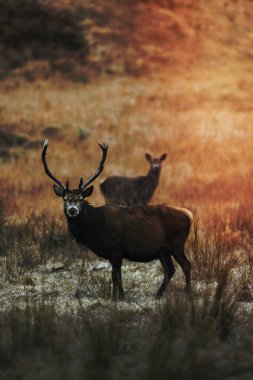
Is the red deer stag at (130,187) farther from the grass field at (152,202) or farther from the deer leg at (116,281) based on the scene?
the deer leg at (116,281)

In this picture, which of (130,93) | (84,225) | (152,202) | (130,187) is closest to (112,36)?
(130,93)

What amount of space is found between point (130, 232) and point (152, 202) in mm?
8015

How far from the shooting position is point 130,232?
9.44 m

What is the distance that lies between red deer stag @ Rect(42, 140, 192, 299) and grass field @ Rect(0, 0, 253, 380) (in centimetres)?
40

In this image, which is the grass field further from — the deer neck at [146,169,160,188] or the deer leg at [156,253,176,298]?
the deer neck at [146,169,160,188]

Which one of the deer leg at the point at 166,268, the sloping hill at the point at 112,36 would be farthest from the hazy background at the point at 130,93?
the deer leg at the point at 166,268

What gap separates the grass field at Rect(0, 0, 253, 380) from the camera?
726 cm

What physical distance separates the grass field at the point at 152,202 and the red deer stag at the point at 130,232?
0.40 meters

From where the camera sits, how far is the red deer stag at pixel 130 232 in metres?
9.36

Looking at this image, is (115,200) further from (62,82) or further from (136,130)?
(62,82)

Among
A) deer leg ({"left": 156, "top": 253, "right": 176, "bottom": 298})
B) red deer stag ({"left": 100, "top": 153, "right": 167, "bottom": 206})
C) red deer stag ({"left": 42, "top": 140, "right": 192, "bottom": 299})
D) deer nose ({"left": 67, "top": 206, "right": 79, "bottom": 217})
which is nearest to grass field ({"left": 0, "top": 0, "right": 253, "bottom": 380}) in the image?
deer leg ({"left": 156, "top": 253, "right": 176, "bottom": 298})

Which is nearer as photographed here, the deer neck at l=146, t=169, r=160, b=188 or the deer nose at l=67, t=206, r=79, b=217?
the deer nose at l=67, t=206, r=79, b=217

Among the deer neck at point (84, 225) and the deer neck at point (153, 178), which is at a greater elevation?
the deer neck at point (153, 178)

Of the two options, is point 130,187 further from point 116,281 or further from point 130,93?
point 130,93
